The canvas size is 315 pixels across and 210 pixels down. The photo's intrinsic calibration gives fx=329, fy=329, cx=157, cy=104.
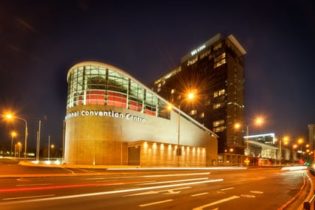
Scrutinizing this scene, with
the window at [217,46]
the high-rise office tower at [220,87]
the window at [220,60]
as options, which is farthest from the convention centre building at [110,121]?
the window at [217,46]

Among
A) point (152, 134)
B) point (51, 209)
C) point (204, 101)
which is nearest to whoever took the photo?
point (51, 209)

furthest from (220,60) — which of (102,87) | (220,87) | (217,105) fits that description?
(102,87)

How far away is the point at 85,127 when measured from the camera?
60688mm

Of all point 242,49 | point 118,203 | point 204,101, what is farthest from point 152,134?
point 242,49

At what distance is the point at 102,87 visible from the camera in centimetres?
6281

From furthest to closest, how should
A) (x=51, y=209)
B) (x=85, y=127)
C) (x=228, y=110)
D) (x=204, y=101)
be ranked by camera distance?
1. (x=204, y=101)
2. (x=228, y=110)
3. (x=85, y=127)
4. (x=51, y=209)

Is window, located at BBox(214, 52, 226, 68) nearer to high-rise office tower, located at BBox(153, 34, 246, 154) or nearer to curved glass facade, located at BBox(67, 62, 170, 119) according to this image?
high-rise office tower, located at BBox(153, 34, 246, 154)

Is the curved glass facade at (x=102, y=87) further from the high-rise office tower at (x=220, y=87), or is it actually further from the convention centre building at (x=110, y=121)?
the high-rise office tower at (x=220, y=87)

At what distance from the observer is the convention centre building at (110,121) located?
60.8 m

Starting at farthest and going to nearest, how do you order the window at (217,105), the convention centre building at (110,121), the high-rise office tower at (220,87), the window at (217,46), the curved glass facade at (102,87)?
the window at (217,46) → the window at (217,105) → the high-rise office tower at (220,87) → the curved glass facade at (102,87) → the convention centre building at (110,121)

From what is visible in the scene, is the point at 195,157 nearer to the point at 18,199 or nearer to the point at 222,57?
the point at 18,199

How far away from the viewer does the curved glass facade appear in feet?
204

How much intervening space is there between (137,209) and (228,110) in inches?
5091

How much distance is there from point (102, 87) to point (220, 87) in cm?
8877
